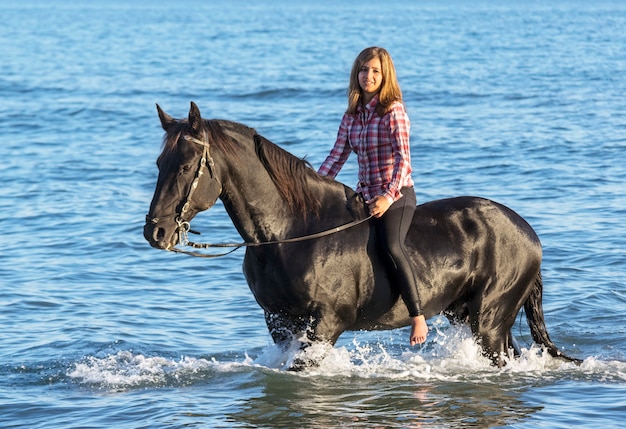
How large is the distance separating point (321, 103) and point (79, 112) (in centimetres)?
566

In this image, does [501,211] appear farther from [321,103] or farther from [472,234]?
[321,103]

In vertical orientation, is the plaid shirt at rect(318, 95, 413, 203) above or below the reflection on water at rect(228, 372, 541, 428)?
above

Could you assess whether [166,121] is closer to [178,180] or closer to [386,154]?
[178,180]

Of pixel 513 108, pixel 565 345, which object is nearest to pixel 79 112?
pixel 513 108

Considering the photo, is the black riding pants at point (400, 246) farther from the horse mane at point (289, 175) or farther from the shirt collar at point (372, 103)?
the shirt collar at point (372, 103)

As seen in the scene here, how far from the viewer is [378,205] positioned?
6.25 metres

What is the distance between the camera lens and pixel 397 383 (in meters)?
7.14

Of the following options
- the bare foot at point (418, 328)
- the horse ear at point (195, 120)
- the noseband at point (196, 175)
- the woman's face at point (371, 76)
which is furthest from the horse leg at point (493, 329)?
the horse ear at point (195, 120)

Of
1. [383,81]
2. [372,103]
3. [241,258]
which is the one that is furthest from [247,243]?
[241,258]

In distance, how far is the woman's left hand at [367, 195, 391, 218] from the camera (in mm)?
6250

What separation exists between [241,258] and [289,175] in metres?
5.31

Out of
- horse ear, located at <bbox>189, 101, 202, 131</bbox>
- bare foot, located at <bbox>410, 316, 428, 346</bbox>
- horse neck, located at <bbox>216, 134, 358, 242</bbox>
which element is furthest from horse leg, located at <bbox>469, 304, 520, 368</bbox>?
horse ear, located at <bbox>189, 101, 202, 131</bbox>

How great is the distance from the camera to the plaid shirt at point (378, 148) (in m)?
6.29

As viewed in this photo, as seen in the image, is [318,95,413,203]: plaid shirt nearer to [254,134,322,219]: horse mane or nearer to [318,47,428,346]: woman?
[318,47,428,346]: woman
